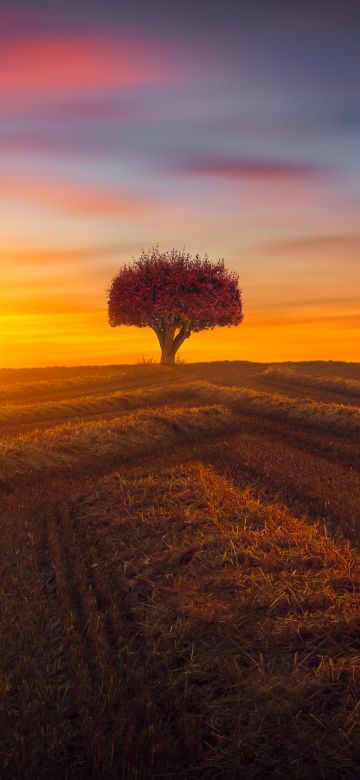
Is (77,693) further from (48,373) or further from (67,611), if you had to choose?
(48,373)

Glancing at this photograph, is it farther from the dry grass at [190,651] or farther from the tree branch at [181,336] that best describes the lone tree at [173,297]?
the dry grass at [190,651]

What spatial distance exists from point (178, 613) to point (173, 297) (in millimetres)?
36038

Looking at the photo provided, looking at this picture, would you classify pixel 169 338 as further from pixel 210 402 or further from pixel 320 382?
pixel 210 402

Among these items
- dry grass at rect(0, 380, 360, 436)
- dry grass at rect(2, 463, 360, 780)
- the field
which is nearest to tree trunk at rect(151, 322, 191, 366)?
dry grass at rect(0, 380, 360, 436)

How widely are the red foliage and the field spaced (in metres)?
26.5

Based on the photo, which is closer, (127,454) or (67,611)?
(67,611)

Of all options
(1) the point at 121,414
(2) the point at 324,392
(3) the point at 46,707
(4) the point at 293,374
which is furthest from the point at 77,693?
(4) the point at 293,374

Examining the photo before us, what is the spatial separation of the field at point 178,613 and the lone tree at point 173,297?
2652cm

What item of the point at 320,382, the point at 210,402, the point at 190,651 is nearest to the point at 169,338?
the point at 320,382

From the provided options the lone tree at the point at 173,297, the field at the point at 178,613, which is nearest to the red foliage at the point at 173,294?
the lone tree at the point at 173,297

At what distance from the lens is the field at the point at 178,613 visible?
18.7 feet

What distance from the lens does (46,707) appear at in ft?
20.4

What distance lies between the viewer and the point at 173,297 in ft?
141

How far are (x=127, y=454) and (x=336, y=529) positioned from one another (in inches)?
298
